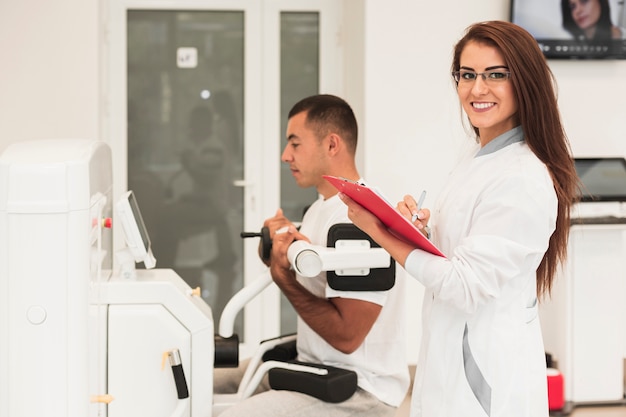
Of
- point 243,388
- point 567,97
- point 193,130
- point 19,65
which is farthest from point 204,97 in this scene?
point 243,388

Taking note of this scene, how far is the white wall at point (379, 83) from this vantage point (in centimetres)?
386

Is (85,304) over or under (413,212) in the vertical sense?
under

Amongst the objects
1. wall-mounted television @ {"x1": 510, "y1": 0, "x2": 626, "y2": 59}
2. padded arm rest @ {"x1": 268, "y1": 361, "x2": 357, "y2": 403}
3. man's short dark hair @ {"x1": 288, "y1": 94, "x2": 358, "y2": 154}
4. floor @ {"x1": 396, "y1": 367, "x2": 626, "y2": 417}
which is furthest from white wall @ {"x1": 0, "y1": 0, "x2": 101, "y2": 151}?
padded arm rest @ {"x1": 268, "y1": 361, "x2": 357, "y2": 403}

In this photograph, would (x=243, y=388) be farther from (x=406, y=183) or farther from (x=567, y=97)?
(x=567, y=97)

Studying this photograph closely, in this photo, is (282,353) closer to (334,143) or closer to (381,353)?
(381,353)

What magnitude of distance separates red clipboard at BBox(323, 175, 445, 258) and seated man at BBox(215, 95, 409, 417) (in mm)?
448

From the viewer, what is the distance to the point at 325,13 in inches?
167

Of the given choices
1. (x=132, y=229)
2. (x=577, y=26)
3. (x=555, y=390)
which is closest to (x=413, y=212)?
(x=132, y=229)

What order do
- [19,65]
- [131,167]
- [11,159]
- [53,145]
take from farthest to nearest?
[131,167]
[19,65]
[53,145]
[11,159]

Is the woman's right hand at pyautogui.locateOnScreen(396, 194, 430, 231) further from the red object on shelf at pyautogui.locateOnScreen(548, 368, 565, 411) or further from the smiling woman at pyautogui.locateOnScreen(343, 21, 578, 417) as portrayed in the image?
the red object on shelf at pyautogui.locateOnScreen(548, 368, 565, 411)

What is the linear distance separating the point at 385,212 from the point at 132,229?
63 cm

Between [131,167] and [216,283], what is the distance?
736mm

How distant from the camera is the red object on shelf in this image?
358 cm

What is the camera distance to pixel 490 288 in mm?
1521
